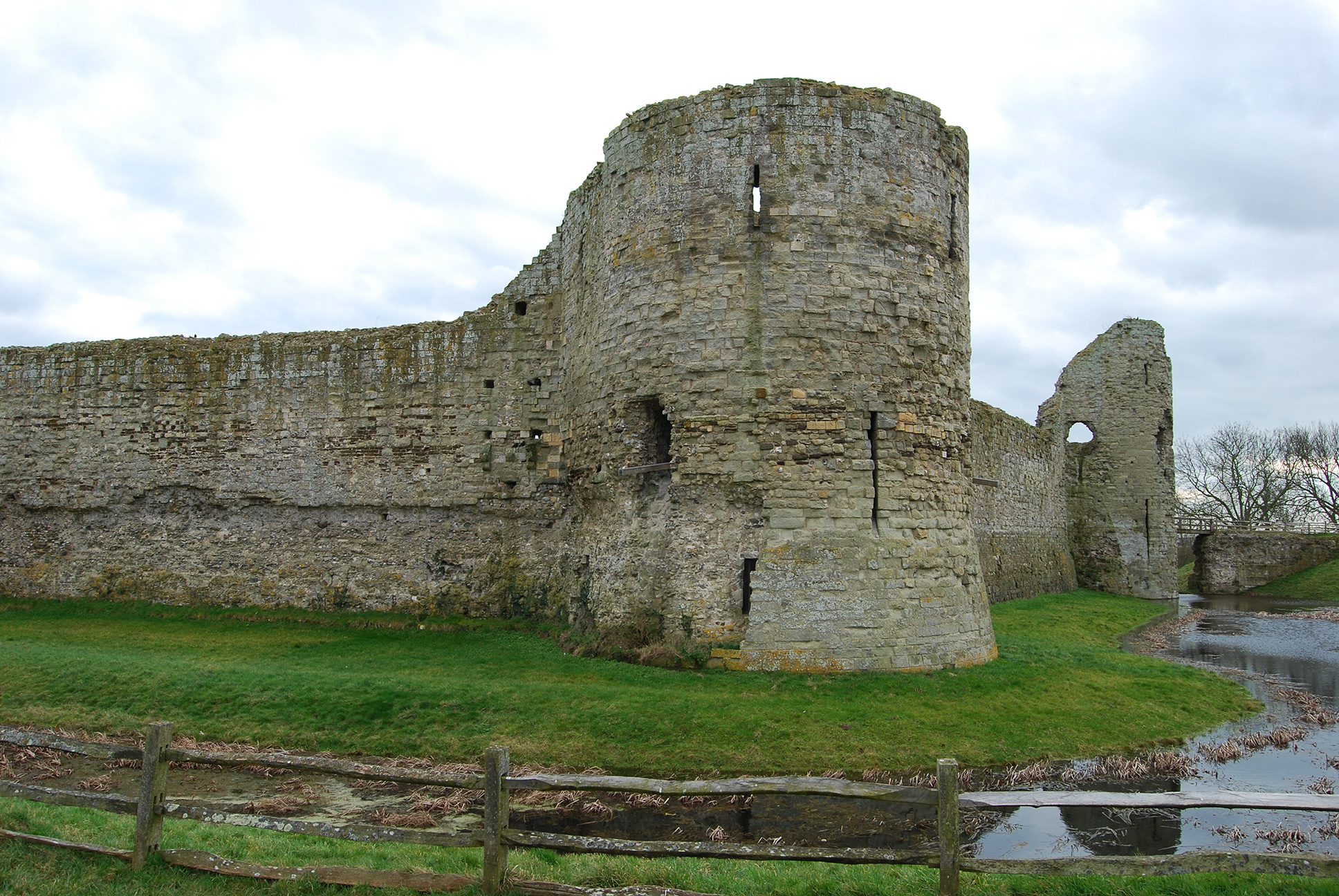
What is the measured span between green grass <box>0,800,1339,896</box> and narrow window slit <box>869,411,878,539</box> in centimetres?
623

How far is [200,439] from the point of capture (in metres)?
19.3

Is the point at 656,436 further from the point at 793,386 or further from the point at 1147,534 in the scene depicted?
the point at 1147,534

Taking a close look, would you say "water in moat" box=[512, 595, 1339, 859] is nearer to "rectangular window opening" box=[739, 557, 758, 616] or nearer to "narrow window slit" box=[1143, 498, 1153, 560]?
"rectangular window opening" box=[739, 557, 758, 616]

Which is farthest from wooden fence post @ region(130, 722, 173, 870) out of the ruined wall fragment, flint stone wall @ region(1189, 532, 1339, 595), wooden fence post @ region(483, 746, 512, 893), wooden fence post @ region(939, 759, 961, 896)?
flint stone wall @ region(1189, 532, 1339, 595)

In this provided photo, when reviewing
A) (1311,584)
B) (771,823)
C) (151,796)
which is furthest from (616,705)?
(1311,584)

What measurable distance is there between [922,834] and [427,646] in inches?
402

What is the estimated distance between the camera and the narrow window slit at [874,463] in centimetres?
1233

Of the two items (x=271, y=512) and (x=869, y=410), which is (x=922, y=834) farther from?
(x=271, y=512)

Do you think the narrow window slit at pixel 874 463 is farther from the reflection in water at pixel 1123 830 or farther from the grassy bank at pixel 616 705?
the reflection in water at pixel 1123 830

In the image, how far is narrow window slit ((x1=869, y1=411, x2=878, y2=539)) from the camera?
40.4 ft

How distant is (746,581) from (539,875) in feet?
21.8

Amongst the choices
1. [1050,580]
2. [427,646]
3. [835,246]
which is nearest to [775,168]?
[835,246]

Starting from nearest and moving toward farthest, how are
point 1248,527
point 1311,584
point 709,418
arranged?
point 709,418, point 1311,584, point 1248,527

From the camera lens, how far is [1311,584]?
35625 mm
